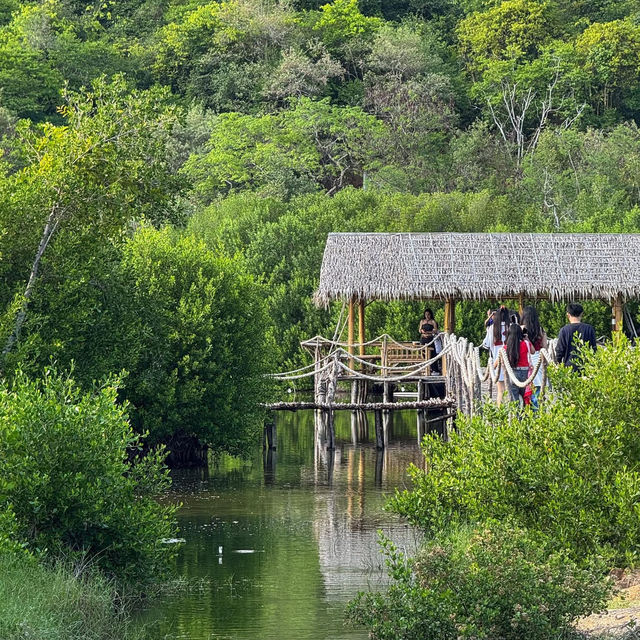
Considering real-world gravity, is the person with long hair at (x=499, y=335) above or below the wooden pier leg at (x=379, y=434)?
above

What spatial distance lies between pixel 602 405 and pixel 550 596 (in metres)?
2.79

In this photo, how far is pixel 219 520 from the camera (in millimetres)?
19672

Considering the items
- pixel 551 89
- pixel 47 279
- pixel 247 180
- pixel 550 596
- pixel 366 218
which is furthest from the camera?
pixel 551 89

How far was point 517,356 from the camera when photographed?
18.4 m

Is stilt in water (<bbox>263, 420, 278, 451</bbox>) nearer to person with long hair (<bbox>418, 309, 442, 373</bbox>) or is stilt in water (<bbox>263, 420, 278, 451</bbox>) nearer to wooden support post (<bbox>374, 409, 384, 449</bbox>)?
wooden support post (<bbox>374, 409, 384, 449</bbox>)

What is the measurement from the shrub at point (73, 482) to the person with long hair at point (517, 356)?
20.3 feet

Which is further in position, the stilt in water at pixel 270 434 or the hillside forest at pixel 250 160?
the stilt in water at pixel 270 434

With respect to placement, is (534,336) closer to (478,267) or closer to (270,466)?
(270,466)

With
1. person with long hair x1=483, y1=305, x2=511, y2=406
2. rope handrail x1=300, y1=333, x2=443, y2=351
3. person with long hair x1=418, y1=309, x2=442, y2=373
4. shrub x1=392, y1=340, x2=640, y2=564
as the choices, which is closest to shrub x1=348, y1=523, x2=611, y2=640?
shrub x1=392, y1=340, x2=640, y2=564

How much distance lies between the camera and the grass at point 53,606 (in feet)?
36.3

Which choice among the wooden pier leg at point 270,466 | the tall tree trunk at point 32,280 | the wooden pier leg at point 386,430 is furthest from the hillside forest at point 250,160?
the wooden pier leg at point 386,430

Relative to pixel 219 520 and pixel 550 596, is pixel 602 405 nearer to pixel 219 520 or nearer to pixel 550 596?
pixel 550 596

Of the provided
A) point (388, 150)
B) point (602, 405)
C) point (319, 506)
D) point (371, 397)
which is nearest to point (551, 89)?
point (388, 150)

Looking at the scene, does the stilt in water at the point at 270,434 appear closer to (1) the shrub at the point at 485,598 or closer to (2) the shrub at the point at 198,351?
(2) the shrub at the point at 198,351
